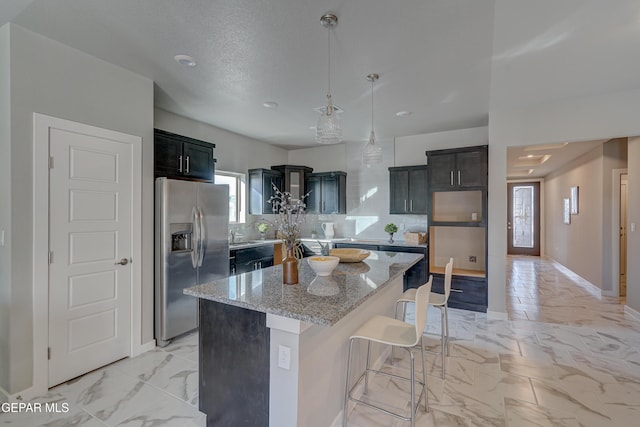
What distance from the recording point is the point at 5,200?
7.48 ft

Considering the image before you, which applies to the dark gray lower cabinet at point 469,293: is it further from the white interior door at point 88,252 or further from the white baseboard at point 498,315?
the white interior door at point 88,252

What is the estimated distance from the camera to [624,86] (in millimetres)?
3338

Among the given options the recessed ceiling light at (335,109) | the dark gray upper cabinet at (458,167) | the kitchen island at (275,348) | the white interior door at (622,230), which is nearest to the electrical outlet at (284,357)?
the kitchen island at (275,348)

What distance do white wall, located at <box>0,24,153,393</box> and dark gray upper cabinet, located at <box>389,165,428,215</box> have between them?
13.2 ft

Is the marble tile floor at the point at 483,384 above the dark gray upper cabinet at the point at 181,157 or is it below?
below

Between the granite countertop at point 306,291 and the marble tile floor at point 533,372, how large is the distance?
0.94 metres

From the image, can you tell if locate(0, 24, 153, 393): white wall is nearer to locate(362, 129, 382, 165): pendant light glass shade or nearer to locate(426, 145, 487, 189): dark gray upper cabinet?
locate(362, 129, 382, 165): pendant light glass shade

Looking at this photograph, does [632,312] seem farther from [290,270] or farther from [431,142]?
[290,270]

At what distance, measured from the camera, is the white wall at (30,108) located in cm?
226

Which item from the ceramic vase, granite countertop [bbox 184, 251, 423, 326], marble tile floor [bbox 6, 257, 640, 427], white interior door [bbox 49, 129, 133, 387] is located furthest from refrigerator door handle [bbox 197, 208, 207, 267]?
the ceramic vase
